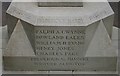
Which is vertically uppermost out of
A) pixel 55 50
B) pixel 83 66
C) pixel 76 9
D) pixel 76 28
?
pixel 76 9

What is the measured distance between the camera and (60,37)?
9.23 feet

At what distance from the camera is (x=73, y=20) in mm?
2785

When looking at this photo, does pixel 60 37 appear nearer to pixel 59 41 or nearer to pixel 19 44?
pixel 59 41

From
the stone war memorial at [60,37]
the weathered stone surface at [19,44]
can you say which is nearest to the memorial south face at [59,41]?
the stone war memorial at [60,37]

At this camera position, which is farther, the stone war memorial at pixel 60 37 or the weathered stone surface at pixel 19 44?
the weathered stone surface at pixel 19 44

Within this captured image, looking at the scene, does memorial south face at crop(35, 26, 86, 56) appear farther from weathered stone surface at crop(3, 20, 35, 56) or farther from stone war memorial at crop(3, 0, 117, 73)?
weathered stone surface at crop(3, 20, 35, 56)

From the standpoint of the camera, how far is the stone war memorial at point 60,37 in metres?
2.78

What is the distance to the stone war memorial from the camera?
2.78m

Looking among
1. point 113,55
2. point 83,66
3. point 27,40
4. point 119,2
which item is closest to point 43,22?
point 27,40

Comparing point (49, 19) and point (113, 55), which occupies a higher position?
point (49, 19)

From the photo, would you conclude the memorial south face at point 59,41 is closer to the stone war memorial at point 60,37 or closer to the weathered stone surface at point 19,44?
the stone war memorial at point 60,37

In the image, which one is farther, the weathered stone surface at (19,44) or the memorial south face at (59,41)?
the weathered stone surface at (19,44)

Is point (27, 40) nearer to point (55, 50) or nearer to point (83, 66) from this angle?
point (55, 50)

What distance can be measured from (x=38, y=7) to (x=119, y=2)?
1946 millimetres
